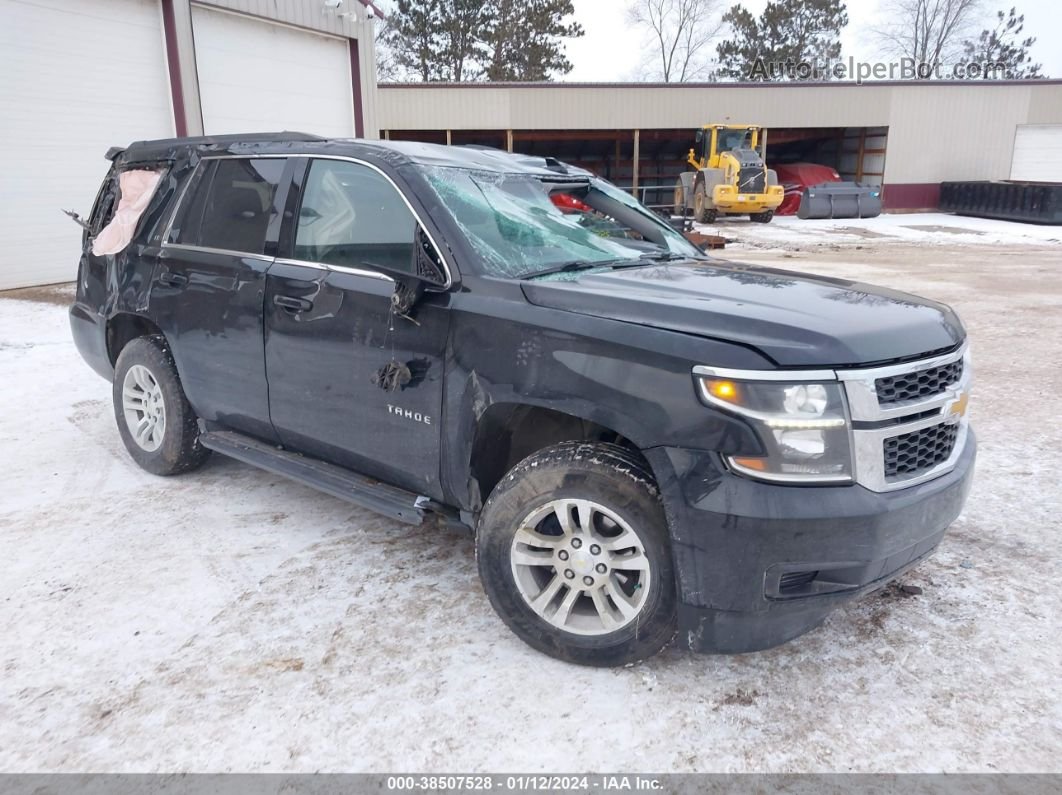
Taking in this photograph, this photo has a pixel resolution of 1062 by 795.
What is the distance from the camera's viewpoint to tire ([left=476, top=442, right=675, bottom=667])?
9.04 ft

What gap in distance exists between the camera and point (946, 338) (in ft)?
9.63

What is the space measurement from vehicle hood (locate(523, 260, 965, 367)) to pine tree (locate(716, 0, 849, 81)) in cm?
5469

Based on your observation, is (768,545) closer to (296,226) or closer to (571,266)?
(571,266)

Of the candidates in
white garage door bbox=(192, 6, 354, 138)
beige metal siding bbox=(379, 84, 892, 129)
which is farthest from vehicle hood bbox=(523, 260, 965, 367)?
beige metal siding bbox=(379, 84, 892, 129)

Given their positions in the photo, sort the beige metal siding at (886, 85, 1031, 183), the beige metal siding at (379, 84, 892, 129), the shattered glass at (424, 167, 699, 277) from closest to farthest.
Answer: the shattered glass at (424, 167, 699, 277), the beige metal siding at (379, 84, 892, 129), the beige metal siding at (886, 85, 1031, 183)

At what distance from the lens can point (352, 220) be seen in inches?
145

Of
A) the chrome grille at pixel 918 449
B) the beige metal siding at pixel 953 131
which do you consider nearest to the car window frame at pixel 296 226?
the chrome grille at pixel 918 449

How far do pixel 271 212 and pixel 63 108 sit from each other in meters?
11.1

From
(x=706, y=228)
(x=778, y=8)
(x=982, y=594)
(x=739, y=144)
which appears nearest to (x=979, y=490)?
(x=982, y=594)

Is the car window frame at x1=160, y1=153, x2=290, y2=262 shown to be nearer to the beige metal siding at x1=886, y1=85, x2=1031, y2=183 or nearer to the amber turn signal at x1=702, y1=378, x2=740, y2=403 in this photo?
the amber turn signal at x1=702, y1=378, x2=740, y2=403

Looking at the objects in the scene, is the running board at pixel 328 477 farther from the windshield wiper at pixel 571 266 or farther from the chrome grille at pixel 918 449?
the chrome grille at pixel 918 449

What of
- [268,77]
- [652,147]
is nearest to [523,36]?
[652,147]

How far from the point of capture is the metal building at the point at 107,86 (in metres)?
12.2

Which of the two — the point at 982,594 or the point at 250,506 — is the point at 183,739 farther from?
the point at 982,594
